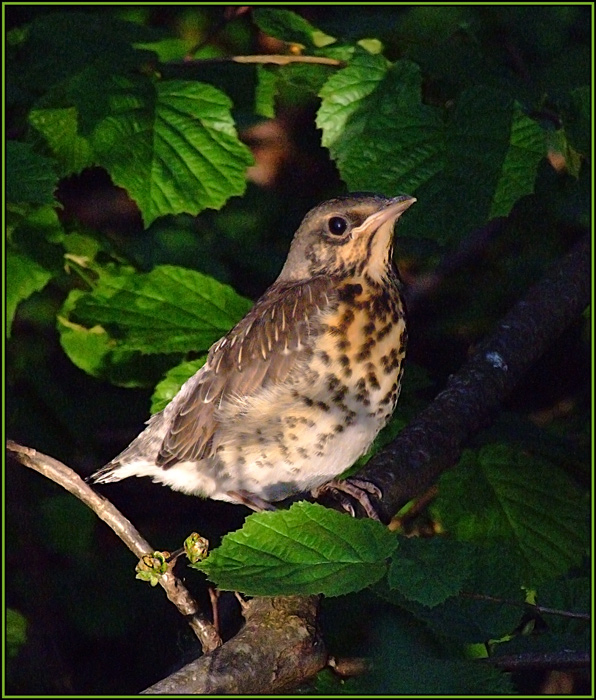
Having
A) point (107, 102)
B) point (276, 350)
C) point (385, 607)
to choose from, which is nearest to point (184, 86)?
point (107, 102)

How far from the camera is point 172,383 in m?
3.00

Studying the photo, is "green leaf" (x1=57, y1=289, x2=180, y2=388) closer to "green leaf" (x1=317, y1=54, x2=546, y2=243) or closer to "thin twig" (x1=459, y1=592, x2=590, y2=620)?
"green leaf" (x1=317, y1=54, x2=546, y2=243)

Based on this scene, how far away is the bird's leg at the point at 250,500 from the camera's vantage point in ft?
9.42

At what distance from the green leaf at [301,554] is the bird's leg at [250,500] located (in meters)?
0.94

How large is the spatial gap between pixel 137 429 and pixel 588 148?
178cm

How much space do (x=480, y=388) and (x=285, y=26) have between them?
1181 millimetres

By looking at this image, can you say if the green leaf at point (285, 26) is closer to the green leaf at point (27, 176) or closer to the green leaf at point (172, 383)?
the green leaf at point (27, 176)

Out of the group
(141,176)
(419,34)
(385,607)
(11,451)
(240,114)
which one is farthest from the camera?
(240,114)

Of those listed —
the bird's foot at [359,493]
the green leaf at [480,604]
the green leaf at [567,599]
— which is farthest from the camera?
the bird's foot at [359,493]

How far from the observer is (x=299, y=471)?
2781 mm

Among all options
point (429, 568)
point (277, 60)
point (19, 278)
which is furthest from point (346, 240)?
point (429, 568)

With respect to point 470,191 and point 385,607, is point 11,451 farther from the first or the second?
point 470,191

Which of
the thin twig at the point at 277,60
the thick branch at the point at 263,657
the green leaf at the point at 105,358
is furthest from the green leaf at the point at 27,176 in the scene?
the thick branch at the point at 263,657

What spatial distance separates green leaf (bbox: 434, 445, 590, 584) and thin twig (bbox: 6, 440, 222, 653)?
44.8 inches
